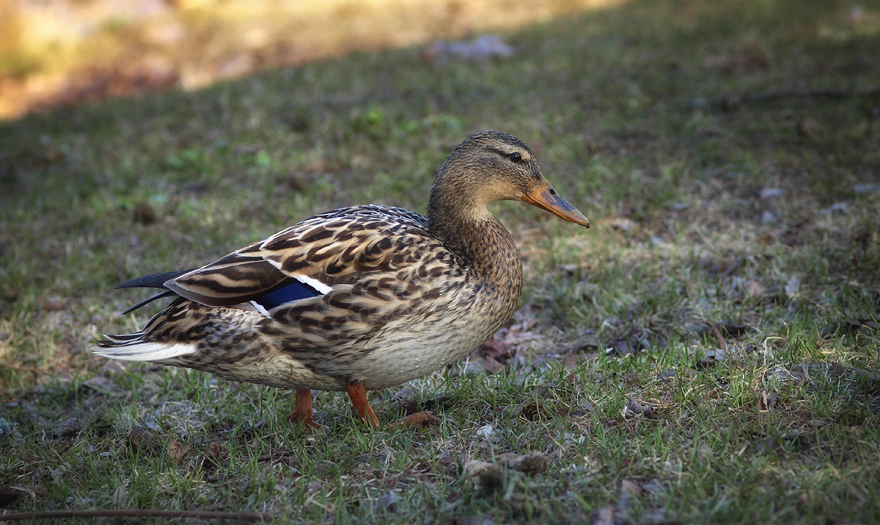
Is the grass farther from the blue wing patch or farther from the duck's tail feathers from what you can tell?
the blue wing patch

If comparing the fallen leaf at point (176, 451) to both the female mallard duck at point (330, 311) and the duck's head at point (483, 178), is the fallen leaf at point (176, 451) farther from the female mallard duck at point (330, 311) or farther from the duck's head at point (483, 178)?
the duck's head at point (483, 178)

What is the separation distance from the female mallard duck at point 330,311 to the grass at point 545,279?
0.33 metres

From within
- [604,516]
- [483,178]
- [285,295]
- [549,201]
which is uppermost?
[483,178]

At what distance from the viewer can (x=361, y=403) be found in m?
3.24

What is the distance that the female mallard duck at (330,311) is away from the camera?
3055 millimetres

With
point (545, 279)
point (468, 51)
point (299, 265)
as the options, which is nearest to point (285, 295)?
point (299, 265)

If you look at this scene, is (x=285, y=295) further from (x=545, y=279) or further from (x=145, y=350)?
(x=545, y=279)

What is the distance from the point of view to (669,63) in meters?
7.58

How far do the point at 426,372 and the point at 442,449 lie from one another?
36cm

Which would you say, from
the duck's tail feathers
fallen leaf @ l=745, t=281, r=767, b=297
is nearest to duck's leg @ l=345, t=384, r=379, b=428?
the duck's tail feathers

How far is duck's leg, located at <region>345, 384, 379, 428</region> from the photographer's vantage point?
3209 mm

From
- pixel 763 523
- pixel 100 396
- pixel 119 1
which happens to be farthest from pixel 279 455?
pixel 119 1

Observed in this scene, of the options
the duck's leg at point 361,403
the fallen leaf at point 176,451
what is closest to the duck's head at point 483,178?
the duck's leg at point 361,403

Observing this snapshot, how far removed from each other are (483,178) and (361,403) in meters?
1.18
